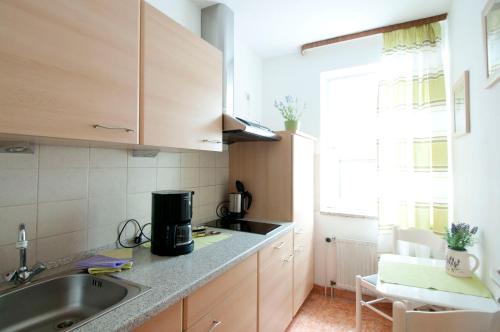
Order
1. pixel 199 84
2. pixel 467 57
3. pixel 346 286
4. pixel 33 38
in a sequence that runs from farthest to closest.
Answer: pixel 346 286 → pixel 467 57 → pixel 199 84 → pixel 33 38

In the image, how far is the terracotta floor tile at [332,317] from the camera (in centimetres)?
208

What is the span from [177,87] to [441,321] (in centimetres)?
138

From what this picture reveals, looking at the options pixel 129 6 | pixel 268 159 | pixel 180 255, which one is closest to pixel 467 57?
pixel 268 159

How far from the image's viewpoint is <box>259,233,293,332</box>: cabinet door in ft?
5.12

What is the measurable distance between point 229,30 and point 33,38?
5.06ft

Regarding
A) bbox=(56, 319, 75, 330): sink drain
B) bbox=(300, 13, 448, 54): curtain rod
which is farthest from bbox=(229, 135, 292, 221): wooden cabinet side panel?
bbox=(56, 319, 75, 330): sink drain

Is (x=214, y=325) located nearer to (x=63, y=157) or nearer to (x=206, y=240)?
(x=206, y=240)

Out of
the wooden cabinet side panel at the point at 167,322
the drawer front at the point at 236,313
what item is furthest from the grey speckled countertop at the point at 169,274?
the drawer front at the point at 236,313

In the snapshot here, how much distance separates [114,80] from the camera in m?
0.97

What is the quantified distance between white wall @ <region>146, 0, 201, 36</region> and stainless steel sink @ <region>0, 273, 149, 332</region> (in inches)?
64.5

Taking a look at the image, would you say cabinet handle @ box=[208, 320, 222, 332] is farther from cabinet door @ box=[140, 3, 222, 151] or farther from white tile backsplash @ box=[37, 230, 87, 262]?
cabinet door @ box=[140, 3, 222, 151]

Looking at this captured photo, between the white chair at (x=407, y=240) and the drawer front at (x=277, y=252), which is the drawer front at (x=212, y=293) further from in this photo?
the white chair at (x=407, y=240)

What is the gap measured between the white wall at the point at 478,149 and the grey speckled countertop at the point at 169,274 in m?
1.15

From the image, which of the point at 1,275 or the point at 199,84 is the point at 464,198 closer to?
the point at 199,84
